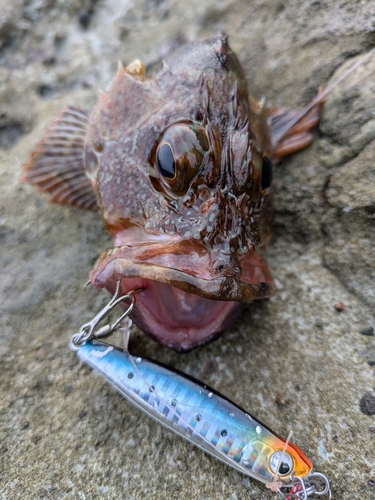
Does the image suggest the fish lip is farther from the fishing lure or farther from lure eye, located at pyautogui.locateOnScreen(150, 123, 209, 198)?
lure eye, located at pyautogui.locateOnScreen(150, 123, 209, 198)

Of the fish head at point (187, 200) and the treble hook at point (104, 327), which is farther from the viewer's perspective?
the treble hook at point (104, 327)

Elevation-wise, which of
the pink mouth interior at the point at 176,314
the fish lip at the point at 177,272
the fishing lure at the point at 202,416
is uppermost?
the fish lip at the point at 177,272

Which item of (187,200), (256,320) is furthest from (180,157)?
(256,320)

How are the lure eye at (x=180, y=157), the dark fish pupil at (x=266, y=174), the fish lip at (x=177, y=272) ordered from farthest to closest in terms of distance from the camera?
1. the dark fish pupil at (x=266, y=174)
2. the lure eye at (x=180, y=157)
3. the fish lip at (x=177, y=272)

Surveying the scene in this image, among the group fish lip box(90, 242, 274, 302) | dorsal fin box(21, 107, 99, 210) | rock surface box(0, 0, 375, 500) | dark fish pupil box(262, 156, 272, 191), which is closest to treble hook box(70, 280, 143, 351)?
fish lip box(90, 242, 274, 302)

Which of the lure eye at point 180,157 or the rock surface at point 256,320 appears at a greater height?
the lure eye at point 180,157

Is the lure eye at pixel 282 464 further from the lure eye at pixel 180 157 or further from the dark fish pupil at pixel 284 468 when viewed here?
the lure eye at pixel 180 157

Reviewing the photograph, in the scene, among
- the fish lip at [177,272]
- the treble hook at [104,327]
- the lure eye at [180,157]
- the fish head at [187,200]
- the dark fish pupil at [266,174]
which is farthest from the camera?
the dark fish pupil at [266,174]

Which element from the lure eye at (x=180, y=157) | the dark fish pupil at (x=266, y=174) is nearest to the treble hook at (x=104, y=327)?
the lure eye at (x=180, y=157)
